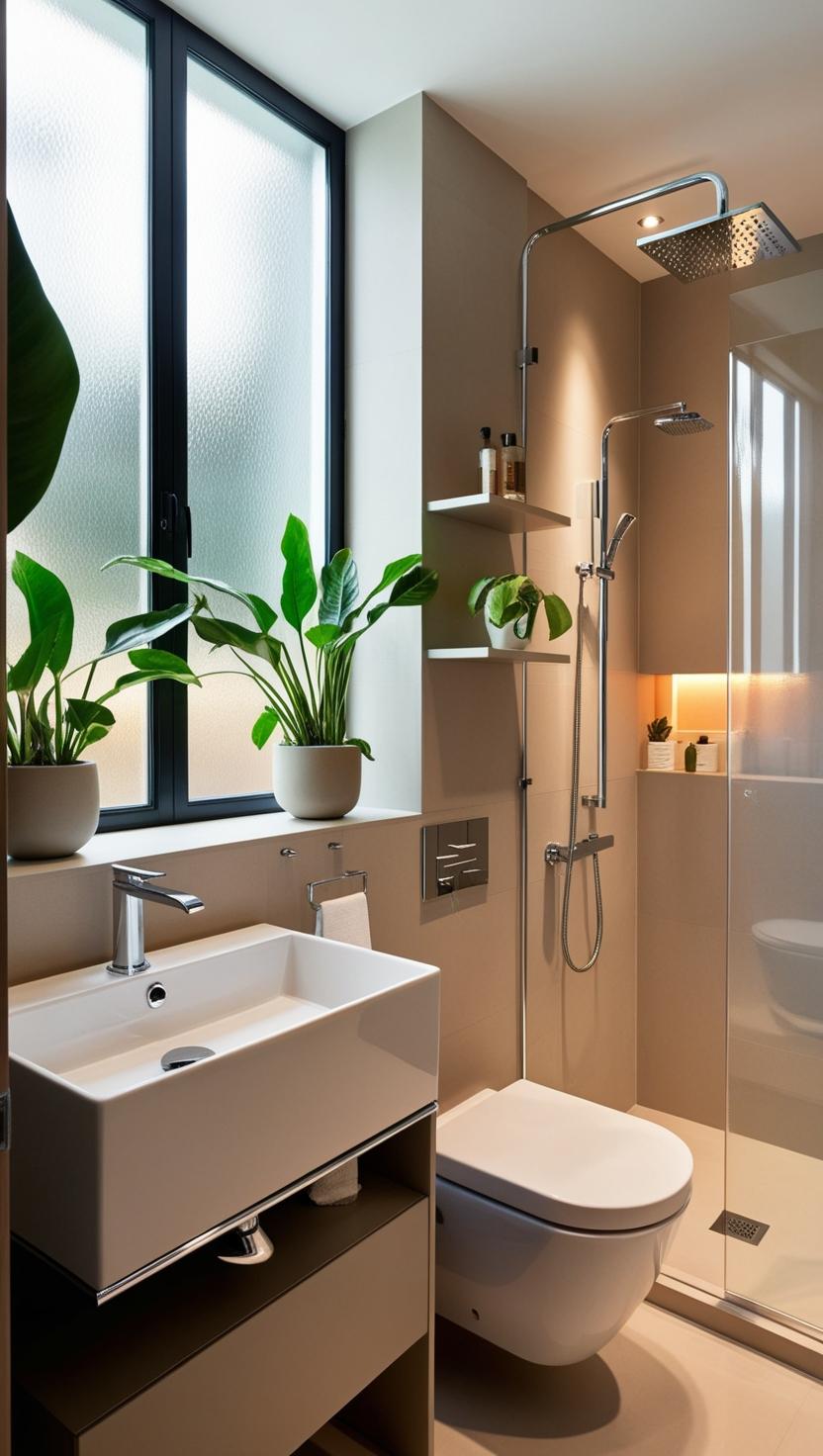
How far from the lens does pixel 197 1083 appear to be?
1115 mm

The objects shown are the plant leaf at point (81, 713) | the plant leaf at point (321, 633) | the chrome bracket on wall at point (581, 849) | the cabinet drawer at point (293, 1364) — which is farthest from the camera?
the chrome bracket on wall at point (581, 849)

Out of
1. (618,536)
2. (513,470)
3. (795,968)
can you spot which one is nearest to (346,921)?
(795,968)

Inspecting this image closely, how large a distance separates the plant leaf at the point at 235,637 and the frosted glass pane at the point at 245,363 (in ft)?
0.89

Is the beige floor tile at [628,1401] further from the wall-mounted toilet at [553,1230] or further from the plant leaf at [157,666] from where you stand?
the plant leaf at [157,666]

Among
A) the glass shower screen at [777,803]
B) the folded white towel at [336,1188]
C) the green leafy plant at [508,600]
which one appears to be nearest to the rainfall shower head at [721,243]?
the glass shower screen at [777,803]

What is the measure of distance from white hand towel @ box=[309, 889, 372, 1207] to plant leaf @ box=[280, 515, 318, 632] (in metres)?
0.55

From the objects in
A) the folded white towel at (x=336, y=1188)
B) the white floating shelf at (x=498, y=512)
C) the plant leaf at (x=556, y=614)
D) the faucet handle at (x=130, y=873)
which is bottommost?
the folded white towel at (x=336, y=1188)

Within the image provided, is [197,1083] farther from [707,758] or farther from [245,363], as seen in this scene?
[707,758]

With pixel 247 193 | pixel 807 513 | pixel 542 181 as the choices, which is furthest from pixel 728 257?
pixel 247 193

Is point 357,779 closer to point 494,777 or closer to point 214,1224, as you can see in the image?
point 494,777

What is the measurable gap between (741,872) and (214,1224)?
53.3 inches

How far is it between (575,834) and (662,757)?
53cm

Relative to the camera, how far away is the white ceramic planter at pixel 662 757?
9.82 feet

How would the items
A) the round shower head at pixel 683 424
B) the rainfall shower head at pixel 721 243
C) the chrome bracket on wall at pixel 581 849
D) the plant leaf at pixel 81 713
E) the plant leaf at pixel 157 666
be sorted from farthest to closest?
the chrome bracket on wall at pixel 581 849 → the round shower head at pixel 683 424 → the rainfall shower head at pixel 721 243 → the plant leaf at pixel 157 666 → the plant leaf at pixel 81 713
